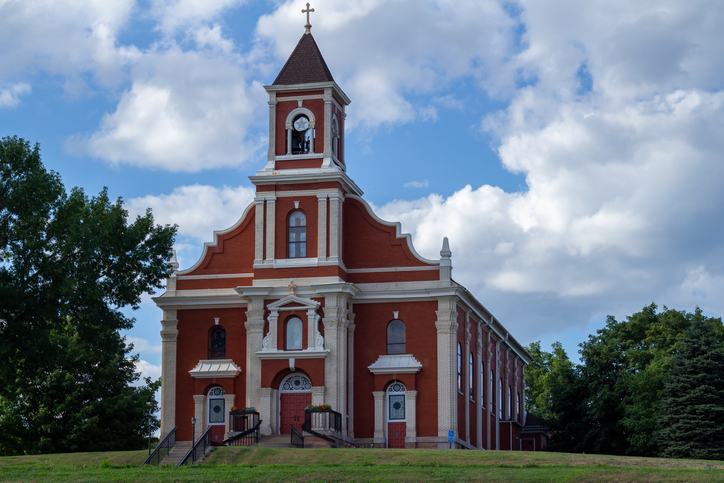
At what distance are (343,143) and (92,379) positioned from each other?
17450 millimetres

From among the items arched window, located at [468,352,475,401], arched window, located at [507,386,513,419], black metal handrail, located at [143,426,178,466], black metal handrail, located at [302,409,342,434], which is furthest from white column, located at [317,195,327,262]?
arched window, located at [507,386,513,419]

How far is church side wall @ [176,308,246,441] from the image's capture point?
149ft

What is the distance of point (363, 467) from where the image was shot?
100 feet

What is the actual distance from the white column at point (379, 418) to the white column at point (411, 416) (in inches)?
39.2

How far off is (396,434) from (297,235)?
9.19m

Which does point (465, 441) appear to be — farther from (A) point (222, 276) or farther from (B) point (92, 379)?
(B) point (92, 379)

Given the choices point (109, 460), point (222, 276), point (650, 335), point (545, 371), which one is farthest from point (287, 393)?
point (545, 371)

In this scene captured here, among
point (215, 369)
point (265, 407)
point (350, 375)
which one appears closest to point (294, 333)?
point (350, 375)

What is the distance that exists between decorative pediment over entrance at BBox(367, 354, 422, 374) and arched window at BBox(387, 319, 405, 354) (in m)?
0.36

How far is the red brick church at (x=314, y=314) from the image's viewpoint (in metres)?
44.1

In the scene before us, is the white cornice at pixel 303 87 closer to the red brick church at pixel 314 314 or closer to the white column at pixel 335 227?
the red brick church at pixel 314 314

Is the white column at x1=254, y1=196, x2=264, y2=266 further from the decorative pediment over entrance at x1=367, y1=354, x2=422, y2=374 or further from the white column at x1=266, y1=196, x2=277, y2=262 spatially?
the decorative pediment over entrance at x1=367, y1=354, x2=422, y2=374

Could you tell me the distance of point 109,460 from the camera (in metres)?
36.0

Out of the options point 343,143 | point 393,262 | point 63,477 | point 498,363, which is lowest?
point 63,477
